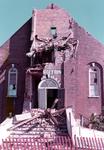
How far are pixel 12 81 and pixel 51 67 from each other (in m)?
4.97

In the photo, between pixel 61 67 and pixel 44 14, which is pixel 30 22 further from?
pixel 61 67

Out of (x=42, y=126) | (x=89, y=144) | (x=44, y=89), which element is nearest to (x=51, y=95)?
(x=44, y=89)

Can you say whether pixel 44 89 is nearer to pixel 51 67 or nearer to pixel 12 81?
pixel 51 67

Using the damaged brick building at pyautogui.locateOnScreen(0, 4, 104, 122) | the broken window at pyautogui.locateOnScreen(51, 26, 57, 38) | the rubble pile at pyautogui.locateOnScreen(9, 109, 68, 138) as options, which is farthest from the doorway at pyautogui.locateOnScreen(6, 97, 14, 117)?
the rubble pile at pyautogui.locateOnScreen(9, 109, 68, 138)

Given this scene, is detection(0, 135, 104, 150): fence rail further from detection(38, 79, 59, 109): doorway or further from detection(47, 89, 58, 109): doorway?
detection(47, 89, 58, 109): doorway

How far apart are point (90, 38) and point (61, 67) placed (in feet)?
15.8

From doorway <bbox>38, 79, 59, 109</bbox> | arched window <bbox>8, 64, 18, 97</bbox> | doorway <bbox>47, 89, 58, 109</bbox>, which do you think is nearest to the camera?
doorway <bbox>38, 79, 59, 109</bbox>

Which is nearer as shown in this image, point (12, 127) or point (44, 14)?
point (12, 127)

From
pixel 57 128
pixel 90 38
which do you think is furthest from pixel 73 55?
pixel 57 128

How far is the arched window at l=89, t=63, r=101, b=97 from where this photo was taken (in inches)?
1164

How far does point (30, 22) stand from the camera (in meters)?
31.7

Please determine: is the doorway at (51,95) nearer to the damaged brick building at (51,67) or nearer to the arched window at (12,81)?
the damaged brick building at (51,67)

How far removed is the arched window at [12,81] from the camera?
30.3 m

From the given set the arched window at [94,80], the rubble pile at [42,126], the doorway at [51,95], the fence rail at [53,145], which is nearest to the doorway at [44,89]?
the doorway at [51,95]
